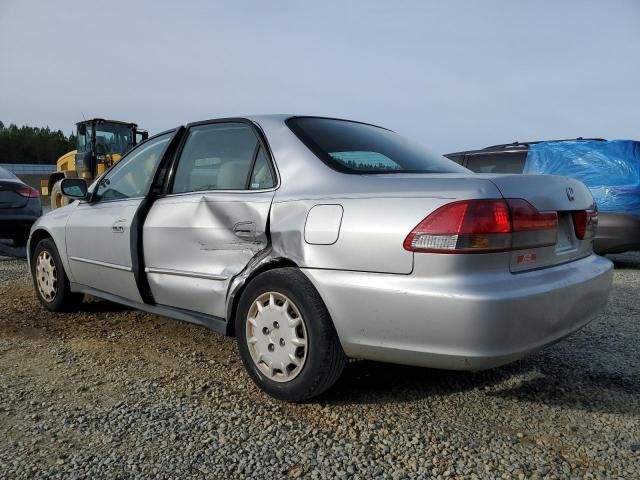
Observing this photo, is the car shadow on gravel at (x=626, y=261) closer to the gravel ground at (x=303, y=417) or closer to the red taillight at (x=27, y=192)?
the gravel ground at (x=303, y=417)

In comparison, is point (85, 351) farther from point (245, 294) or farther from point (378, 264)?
point (378, 264)

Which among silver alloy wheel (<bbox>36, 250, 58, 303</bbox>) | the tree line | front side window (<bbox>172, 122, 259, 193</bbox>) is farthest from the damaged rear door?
the tree line

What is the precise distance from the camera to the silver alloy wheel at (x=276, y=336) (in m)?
2.50

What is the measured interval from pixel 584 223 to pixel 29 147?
5978cm

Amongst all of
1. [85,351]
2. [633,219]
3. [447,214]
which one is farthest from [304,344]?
[633,219]

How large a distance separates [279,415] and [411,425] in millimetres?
604

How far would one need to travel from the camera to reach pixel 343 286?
90.7 inches

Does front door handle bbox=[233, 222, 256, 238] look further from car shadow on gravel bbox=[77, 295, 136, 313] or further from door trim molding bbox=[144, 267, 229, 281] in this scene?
car shadow on gravel bbox=[77, 295, 136, 313]

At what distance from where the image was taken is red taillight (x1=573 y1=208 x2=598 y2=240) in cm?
263

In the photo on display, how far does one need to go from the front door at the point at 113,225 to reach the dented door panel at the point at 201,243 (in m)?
0.25

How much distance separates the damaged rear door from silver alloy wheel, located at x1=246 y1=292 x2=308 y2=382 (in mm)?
261

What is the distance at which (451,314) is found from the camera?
207 cm

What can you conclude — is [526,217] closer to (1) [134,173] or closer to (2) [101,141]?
(1) [134,173]

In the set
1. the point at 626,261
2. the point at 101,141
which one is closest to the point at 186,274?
the point at 626,261
